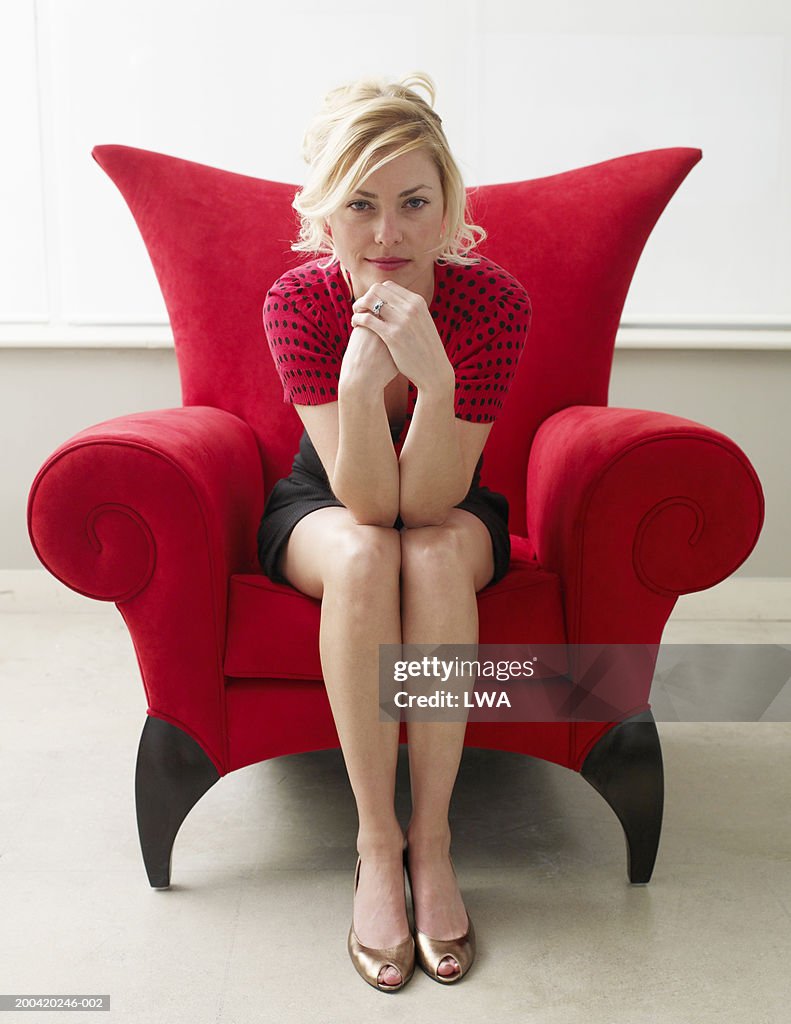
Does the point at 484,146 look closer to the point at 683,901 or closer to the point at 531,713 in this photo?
the point at 531,713

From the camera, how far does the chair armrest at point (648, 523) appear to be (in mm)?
1416

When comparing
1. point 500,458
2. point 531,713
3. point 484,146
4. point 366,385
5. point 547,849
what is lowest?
point 547,849

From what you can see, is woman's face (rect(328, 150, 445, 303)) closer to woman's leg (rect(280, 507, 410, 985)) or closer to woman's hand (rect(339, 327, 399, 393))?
woman's hand (rect(339, 327, 399, 393))

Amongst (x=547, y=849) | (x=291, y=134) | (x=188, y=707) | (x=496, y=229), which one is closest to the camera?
(x=188, y=707)

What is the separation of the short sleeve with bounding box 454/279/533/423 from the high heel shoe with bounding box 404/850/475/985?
2.34 ft

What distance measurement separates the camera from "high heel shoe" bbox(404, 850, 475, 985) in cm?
131

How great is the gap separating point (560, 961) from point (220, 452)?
2.96ft

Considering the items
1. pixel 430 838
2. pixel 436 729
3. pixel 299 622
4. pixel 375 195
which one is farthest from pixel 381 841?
pixel 375 195

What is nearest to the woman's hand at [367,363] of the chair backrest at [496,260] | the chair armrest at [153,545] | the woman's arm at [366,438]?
the woman's arm at [366,438]

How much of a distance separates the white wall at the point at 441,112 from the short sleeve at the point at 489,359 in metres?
1.20

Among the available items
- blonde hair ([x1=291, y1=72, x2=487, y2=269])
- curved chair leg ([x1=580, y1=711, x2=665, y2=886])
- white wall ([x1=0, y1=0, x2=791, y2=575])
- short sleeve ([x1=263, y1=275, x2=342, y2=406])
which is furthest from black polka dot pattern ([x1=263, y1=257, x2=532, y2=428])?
white wall ([x1=0, y1=0, x2=791, y2=575])

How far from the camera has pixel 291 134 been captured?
261cm

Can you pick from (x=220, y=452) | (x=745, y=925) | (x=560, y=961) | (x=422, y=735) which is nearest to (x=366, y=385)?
(x=220, y=452)

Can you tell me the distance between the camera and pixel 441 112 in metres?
2.64
